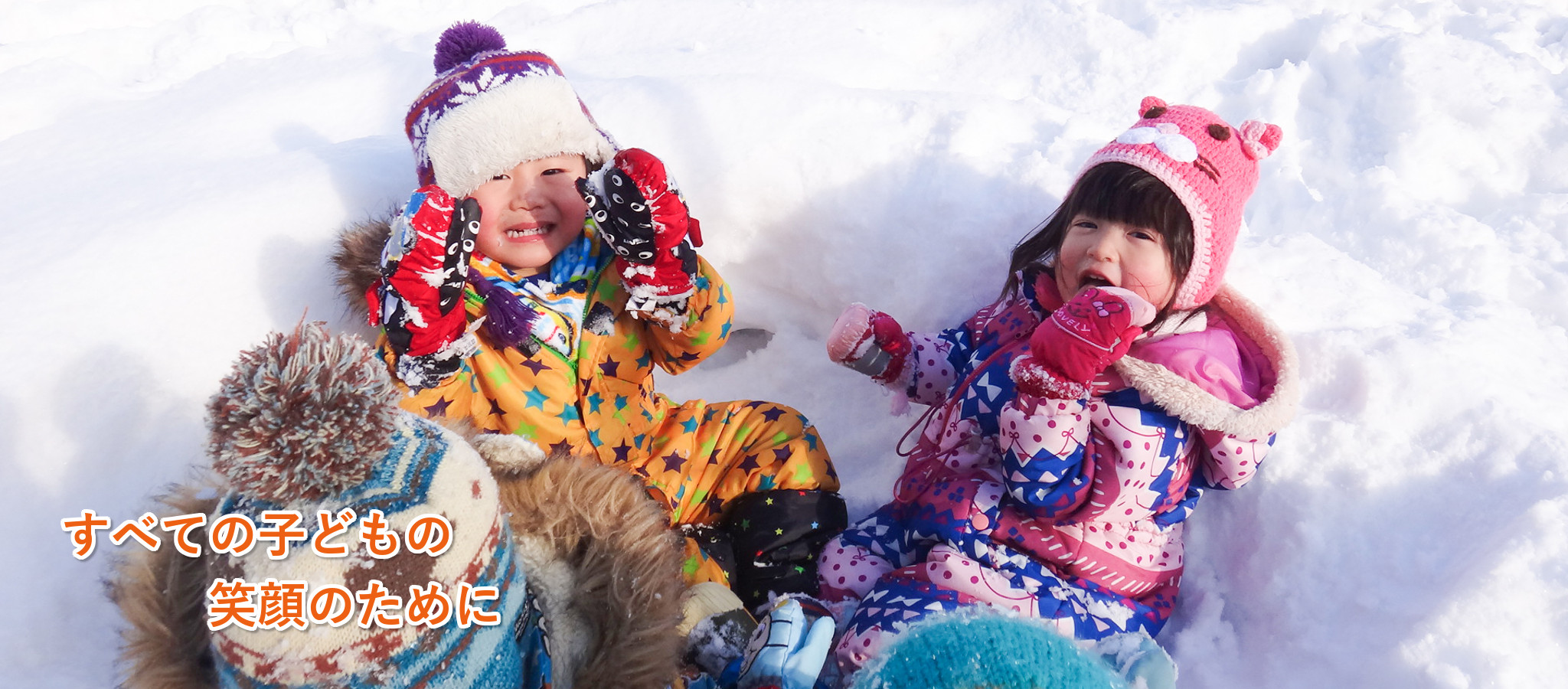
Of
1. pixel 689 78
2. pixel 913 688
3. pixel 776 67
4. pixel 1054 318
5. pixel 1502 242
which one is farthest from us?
pixel 776 67

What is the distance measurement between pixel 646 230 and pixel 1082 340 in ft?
2.24

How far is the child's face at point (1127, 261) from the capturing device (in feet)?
4.58

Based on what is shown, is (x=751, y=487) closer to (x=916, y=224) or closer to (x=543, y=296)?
(x=543, y=296)

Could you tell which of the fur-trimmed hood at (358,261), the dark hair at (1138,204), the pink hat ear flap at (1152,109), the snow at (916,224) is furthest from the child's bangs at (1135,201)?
the fur-trimmed hood at (358,261)

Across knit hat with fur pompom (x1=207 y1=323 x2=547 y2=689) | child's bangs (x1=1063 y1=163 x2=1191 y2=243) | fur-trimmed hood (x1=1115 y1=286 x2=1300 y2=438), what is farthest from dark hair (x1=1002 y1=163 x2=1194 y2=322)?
knit hat with fur pompom (x1=207 y1=323 x2=547 y2=689)

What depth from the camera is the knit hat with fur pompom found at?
71cm

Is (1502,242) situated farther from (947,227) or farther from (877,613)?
(877,613)

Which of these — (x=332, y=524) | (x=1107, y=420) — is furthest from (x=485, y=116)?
(x=1107, y=420)

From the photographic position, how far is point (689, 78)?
6.92ft

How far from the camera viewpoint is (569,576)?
1080 mm

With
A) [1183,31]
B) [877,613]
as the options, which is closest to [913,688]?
[877,613]

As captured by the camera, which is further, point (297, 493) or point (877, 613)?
point (877, 613)

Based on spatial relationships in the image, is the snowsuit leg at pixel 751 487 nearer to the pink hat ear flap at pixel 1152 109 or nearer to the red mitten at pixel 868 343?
the red mitten at pixel 868 343

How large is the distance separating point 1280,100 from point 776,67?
1.44m
